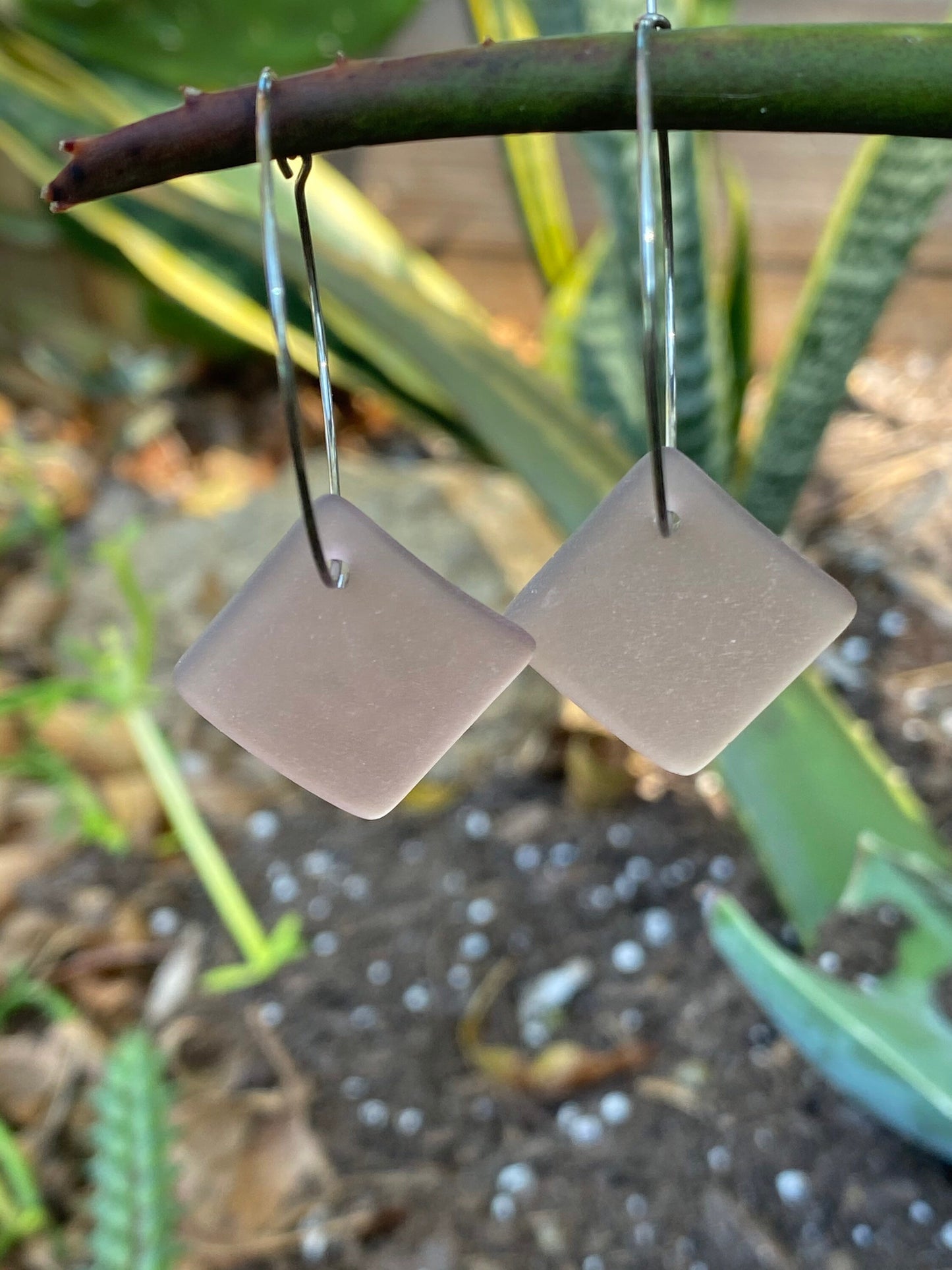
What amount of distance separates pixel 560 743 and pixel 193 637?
0.32m

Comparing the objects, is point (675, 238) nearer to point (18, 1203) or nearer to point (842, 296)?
point (842, 296)

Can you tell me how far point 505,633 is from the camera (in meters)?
0.23

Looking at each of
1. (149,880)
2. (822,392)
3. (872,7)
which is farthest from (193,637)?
(872,7)

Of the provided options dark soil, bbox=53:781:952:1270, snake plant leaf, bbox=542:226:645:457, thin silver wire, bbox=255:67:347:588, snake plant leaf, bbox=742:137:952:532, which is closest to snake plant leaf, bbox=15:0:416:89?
snake plant leaf, bbox=542:226:645:457

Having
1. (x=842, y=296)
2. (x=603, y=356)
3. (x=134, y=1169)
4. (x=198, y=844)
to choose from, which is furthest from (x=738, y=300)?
(x=134, y=1169)

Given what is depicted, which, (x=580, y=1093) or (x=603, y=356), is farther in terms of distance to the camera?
(x=603, y=356)

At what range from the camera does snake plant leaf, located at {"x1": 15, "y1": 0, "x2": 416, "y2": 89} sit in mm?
911

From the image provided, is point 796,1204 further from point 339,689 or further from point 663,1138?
point 339,689

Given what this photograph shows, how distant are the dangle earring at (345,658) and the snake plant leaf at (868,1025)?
0.51 feet

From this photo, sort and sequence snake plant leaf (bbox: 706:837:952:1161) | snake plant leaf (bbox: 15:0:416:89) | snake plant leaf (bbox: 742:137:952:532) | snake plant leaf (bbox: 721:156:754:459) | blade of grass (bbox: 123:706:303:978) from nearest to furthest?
1. snake plant leaf (bbox: 706:837:952:1161)
2. snake plant leaf (bbox: 742:137:952:532)
3. blade of grass (bbox: 123:706:303:978)
4. snake plant leaf (bbox: 721:156:754:459)
5. snake plant leaf (bbox: 15:0:416:89)

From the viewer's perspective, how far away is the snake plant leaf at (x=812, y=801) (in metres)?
0.47

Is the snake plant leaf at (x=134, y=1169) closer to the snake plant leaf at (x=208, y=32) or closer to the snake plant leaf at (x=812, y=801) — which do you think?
the snake plant leaf at (x=812, y=801)

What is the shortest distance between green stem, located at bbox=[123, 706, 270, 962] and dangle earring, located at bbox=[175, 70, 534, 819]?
13.9 inches

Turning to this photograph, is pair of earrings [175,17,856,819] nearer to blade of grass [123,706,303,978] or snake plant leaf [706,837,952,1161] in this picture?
snake plant leaf [706,837,952,1161]
